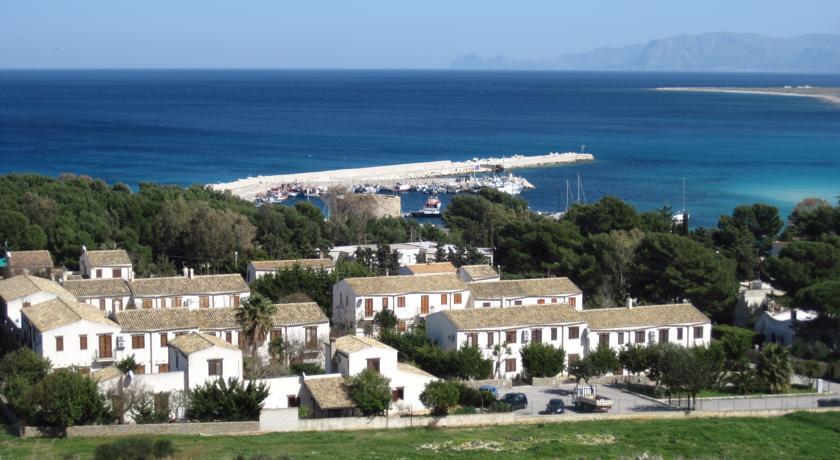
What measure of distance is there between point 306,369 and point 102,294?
35.1 feet

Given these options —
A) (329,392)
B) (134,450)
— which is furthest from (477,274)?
(134,450)

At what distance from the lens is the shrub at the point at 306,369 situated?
3528 cm

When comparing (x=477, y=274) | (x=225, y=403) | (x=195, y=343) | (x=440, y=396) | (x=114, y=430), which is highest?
(x=195, y=343)

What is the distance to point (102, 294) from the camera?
137ft

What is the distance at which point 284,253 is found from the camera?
54.7 meters

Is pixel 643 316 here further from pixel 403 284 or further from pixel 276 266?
pixel 276 266

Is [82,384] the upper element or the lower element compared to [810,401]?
upper

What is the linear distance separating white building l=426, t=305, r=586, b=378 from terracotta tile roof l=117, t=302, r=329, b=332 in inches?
170

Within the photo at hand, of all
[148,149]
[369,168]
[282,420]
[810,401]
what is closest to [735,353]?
[810,401]

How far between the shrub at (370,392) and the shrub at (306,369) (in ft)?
11.4

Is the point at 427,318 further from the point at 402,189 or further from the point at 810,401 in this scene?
the point at 402,189

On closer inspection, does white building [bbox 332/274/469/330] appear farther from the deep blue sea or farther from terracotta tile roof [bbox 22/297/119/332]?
the deep blue sea

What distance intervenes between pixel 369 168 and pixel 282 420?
305 feet

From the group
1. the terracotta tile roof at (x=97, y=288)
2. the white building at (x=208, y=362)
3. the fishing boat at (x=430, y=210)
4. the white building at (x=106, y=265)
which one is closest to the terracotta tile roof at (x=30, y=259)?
the white building at (x=106, y=265)
